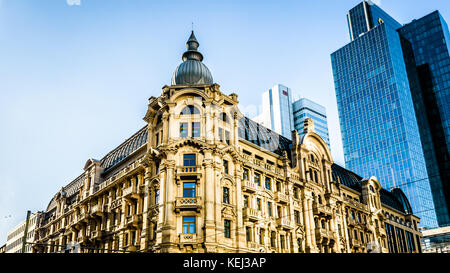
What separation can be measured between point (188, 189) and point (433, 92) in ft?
472

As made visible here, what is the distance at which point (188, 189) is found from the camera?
49.2m

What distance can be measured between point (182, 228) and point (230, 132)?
14.4 meters

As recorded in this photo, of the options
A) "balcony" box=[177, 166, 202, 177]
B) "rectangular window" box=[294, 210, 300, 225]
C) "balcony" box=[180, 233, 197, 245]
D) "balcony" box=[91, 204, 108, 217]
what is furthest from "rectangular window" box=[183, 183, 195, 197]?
"balcony" box=[91, 204, 108, 217]

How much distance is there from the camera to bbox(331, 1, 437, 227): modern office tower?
14412cm

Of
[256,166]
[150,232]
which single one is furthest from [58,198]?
[256,166]

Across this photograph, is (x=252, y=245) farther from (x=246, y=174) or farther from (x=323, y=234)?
(x=323, y=234)

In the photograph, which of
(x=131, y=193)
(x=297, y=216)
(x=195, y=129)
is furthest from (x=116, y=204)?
(x=297, y=216)

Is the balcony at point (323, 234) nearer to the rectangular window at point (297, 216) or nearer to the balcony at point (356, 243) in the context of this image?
the rectangular window at point (297, 216)

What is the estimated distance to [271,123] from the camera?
642 feet

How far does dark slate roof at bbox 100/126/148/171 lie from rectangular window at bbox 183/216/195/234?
15983mm

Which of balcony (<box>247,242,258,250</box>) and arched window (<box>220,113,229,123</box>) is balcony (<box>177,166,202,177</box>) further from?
balcony (<box>247,242,258,250</box>)

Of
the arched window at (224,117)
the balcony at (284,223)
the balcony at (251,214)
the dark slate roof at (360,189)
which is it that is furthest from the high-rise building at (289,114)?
the balcony at (251,214)
